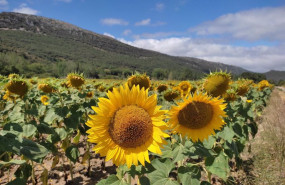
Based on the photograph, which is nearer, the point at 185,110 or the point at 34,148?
the point at 34,148

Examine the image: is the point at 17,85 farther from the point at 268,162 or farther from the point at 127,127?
the point at 268,162

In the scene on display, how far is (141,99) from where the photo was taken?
162cm

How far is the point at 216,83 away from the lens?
8.02ft

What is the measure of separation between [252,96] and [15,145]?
840 cm

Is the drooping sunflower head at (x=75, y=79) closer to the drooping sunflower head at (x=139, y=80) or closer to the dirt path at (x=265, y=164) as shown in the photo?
the drooping sunflower head at (x=139, y=80)

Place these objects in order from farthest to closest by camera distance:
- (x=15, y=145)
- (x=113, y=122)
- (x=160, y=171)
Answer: (x=160, y=171)
(x=113, y=122)
(x=15, y=145)

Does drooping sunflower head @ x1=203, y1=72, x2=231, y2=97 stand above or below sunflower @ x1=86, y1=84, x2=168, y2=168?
above

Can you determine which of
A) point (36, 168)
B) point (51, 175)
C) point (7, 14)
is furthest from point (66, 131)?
point (7, 14)

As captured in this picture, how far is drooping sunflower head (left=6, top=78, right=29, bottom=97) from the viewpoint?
9.02 ft

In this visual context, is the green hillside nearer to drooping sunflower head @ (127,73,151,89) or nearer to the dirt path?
the dirt path

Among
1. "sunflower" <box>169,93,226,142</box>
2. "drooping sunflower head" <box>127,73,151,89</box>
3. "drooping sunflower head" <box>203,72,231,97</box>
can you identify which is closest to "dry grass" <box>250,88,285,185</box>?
"drooping sunflower head" <box>203,72,231,97</box>

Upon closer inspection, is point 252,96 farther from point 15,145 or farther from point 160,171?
point 15,145

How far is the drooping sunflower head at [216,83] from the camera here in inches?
96.3

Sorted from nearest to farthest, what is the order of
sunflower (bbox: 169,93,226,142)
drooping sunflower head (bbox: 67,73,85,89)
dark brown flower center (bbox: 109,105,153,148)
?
1. dark brown flower center (bbox: 109,105,153,148)
2. sunflower (bbox: 169,93,226,142)
3. drooping sunflower head (bbox: 67,73,85,89)
